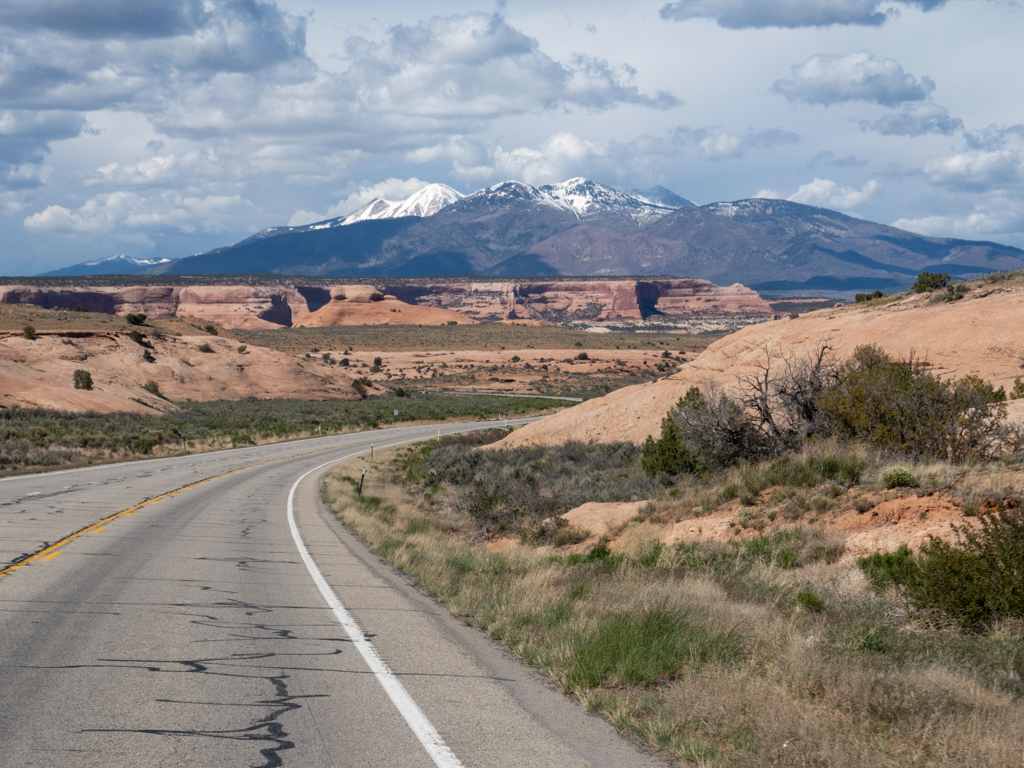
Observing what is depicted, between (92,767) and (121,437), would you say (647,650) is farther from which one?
(121,437)

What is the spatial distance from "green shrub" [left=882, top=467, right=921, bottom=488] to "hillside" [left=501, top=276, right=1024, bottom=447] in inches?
255

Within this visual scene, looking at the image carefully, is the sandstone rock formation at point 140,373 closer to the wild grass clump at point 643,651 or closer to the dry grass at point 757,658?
the dry grass at point 757,658

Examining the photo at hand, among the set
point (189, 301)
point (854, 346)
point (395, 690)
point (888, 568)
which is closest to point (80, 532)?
point (395, 690)

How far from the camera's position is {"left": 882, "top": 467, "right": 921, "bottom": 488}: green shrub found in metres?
11.2

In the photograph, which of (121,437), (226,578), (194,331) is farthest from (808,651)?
(194,331)

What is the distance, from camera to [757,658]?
6.24 m

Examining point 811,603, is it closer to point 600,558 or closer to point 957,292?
point 600,558

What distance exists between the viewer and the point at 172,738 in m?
4.86

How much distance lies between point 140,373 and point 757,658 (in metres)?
64.8

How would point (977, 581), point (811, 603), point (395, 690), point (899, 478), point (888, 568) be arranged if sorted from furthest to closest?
1. point (899, 478)
2. point (888, 568)
3. point (811, 603)
4. point (977, 581)
5. point (395, 690)

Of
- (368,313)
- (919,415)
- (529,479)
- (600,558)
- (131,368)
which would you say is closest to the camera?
(600,558)

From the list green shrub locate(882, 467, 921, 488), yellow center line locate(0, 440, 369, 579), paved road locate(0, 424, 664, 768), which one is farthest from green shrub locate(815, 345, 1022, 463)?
yellow center line locate(0, 440, 369, 579)

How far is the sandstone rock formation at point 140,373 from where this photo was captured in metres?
45.4

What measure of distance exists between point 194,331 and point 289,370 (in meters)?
15.1
